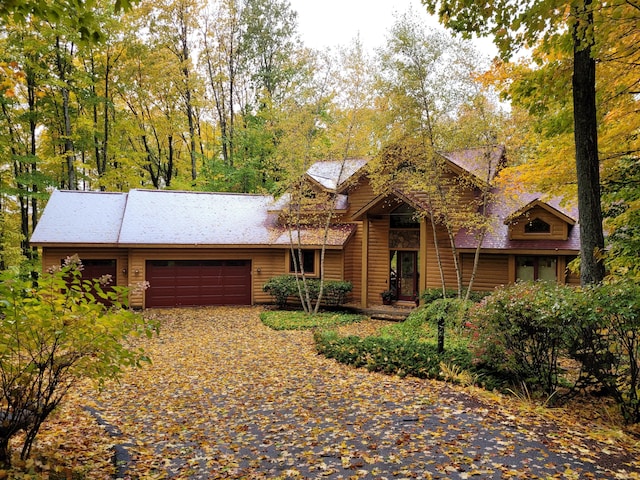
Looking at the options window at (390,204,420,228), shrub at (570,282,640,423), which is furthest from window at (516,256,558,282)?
shrub at (570,282,640,423)

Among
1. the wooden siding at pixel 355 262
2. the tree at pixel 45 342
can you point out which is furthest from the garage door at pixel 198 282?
the tree at pixel 45 342

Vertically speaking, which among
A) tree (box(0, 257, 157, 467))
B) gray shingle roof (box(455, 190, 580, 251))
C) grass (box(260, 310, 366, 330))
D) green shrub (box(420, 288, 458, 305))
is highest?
gray shingle roof (box(455, 190, 580, 251))

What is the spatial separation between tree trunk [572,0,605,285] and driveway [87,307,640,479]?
2513 mm

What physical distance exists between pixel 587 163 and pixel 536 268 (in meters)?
9.30

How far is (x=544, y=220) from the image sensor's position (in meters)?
14.4

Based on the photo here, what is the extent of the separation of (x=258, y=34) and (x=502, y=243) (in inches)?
825

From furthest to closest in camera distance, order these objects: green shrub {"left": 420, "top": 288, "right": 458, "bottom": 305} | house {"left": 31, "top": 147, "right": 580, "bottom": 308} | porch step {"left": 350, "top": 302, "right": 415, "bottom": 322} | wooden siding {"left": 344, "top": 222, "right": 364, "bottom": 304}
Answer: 1. wooden siding {"left": 344, "top": 222, "right": 364, "bottom": 304}
2. porch step {"left": 350, "top": 302, "right": 415, "bottom": 322}
3. green shrub {"left": 420, "top": 288, "right": 458, "bottom": 305}
4. house {"left": 31, "top": 147, "right": 580, "bottom": 308}

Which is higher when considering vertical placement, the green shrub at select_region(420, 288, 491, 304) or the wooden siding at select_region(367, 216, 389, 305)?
the wooden siding at select_region(367, 216, 389, 305)

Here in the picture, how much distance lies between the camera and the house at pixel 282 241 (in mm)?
15203

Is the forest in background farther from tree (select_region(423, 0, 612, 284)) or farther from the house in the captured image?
the house

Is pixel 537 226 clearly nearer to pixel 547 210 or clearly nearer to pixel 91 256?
pixel 547 210

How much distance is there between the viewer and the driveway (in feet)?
14.4

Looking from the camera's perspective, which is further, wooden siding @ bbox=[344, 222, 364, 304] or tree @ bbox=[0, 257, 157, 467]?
wooden siding @ bbox=[344, 222, 364, 304]

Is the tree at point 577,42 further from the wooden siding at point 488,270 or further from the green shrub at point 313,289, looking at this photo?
the green shrub at point 313,289
